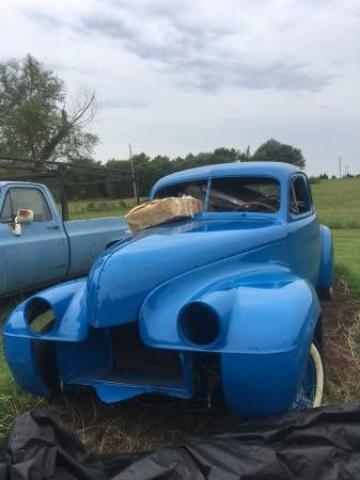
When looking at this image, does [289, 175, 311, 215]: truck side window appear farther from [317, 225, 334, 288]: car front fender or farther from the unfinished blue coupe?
the unfinished blue coupe

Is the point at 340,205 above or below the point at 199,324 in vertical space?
below

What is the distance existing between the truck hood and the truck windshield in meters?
0.89

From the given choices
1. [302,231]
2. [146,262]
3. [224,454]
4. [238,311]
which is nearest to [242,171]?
[302,231]

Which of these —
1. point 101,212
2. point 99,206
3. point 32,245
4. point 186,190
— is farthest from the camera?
point 99,206

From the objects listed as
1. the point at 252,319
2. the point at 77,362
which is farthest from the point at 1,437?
the point at 252,319

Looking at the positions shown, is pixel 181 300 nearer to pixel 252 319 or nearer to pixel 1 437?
pixel 252 319

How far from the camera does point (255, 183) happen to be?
5.83 m

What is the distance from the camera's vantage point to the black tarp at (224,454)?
296cm

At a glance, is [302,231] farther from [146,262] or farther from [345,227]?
[345,227]

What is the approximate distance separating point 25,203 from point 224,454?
19.2 ft

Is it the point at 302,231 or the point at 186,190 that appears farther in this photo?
the point at 186,190

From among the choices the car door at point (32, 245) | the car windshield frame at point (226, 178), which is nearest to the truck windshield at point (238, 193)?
the car windshield frame at point (226, 178)

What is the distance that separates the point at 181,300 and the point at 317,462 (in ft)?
3.93

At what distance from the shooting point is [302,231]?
18.5 feet
